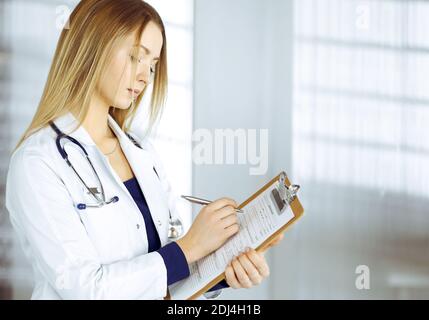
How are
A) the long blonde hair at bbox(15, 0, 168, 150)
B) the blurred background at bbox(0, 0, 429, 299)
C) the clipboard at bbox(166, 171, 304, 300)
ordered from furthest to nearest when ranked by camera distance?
the blurred background at bbox(0, 0, 429, 299) → the long blonde hair at bbox(15, 0, 168, 150) → the clipboard at bbox(166, 171, 304, 300)

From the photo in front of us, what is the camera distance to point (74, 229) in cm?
92

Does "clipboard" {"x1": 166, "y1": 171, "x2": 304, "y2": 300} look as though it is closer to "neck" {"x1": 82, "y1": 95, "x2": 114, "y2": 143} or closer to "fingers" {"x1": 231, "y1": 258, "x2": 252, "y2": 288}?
"fingers" {"x1": 231, "y1": 258, "x2": 252, "y2": 288}

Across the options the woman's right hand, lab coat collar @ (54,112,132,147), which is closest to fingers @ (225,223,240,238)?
the woman's right hand

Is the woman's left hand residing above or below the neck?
below

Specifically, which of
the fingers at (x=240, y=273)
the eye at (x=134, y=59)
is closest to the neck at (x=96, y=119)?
the eye at (x=134, y=59)

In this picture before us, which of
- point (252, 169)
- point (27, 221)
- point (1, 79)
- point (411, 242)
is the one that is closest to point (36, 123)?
point (27, 221)

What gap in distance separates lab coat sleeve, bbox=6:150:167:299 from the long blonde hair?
0.11 meters

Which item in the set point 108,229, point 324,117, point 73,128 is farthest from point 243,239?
point 324,117

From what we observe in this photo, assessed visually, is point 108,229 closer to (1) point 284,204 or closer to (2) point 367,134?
(1) point 284,204

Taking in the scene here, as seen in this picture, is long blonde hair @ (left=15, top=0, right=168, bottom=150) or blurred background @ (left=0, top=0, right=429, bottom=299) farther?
blurred background @ (left=0, top=0, right=429, bottom=299)

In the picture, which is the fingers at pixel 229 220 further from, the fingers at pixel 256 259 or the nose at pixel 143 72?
the nose at pixel 143 72

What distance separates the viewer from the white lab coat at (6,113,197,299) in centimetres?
90

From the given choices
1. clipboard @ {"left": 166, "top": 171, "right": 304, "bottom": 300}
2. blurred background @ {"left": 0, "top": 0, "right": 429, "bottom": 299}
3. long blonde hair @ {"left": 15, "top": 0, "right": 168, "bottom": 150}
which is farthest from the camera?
blurred background @ {"left": 0, "top": 0, "right": 429, "bottom": 299}

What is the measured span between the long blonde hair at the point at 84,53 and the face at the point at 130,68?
0.6 inches
